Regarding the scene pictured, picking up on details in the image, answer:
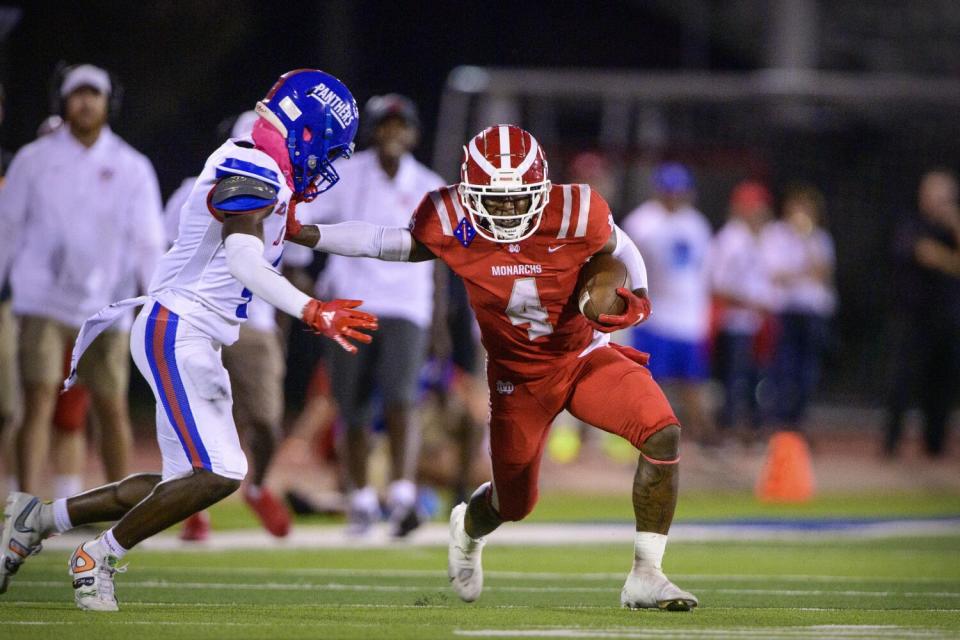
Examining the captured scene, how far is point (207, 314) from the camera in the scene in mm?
6230

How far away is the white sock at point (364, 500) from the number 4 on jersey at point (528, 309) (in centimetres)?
339

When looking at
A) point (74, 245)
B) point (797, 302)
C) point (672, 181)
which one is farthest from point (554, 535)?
point (797, 302)

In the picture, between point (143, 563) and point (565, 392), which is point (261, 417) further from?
point (565, 392)

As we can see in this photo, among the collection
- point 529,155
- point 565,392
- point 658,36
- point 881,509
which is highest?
point 658,36

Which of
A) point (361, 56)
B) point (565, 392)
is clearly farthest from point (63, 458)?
point (361, 56)

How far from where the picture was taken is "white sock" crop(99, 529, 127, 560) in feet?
19.7

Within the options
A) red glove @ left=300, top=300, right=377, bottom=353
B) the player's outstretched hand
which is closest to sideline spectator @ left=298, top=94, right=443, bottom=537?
the player's outstretched hand

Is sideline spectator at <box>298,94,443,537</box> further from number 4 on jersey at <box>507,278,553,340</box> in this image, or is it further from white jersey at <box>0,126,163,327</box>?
number 4 on jersey at <box>507,278,553,340</box>

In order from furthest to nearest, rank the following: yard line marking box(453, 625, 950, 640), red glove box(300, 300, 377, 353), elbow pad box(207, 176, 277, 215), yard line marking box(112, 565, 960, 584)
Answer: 1. yard line marking box(112, 565, 960, 584)
2. elbow pad box(207, 176, 277, 215)
3. red glove box(300, 300, 377, 353)
4. yard line marking box(453, 625, 950, 640)

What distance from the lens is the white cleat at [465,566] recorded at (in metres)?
6.81

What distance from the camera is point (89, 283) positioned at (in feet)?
30.5

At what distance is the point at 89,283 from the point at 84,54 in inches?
382

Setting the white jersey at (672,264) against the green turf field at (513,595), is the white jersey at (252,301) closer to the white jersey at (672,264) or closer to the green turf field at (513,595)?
the green turf field at (513,595)

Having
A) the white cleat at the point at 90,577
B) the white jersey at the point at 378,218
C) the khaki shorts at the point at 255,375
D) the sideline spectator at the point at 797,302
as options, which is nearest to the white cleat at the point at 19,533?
the white cleat at the point at 90,577
